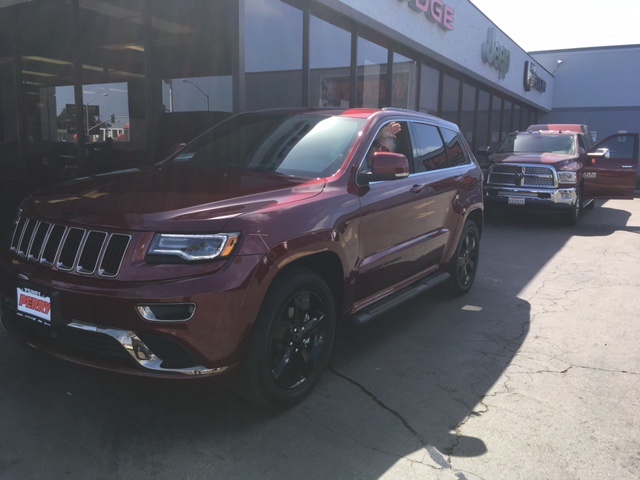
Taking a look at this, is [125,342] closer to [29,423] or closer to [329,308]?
[29,423]

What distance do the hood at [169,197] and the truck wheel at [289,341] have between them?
1.64ft

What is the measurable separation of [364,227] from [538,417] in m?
1.62

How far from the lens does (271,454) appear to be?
2781mm

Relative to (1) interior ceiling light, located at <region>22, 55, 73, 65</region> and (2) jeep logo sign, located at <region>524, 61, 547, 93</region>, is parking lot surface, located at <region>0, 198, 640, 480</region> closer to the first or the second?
(1) interior ceiling light, located at <region>22, 55, 73, 65</region>

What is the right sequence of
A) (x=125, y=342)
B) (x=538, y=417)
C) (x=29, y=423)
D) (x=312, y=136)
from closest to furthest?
(x=125, y=342)
(x=29, y=423)
(x=538, y=417)
(x=312, y=136)

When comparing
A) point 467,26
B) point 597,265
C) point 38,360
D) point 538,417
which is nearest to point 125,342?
point 38,360

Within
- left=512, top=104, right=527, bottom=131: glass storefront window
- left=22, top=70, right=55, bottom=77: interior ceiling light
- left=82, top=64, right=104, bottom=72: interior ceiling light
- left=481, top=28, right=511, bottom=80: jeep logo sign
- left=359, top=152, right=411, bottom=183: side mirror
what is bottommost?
Answer: left=359, top=152, right=411, bottom=183: side mirror

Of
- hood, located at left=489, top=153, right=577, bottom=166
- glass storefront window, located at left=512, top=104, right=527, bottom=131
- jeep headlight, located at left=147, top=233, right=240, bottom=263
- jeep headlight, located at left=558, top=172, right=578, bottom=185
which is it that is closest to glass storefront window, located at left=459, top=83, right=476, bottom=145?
hood, located at left=489, top=153, right=577, bottom=166

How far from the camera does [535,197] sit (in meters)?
10.8

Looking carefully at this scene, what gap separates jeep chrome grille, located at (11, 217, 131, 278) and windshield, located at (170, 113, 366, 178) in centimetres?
133

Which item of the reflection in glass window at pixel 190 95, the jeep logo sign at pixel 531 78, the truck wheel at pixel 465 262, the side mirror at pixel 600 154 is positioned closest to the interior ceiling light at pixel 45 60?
the reflection in glass window at pixel 190 95

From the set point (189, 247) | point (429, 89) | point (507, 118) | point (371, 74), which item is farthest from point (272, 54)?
point (507, 118)

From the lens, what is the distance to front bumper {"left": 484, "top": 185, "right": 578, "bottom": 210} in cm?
1066

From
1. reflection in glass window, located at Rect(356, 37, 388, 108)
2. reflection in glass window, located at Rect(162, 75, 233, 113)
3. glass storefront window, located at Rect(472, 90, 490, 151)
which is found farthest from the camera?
glass storefront window, located at Rect(472, 90, 490, 151)
